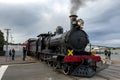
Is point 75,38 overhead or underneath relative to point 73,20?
underneath

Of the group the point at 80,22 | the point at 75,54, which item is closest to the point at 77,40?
the point at 75,54

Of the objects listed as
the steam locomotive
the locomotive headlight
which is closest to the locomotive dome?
the steam locomotive

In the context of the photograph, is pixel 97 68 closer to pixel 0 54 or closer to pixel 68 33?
pixel 68 33

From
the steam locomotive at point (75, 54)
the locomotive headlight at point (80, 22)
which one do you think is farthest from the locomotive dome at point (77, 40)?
the locomotive headlight at point (80, 22)

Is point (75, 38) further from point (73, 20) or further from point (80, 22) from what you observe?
point (73, 20)

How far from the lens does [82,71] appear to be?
47.4 ft

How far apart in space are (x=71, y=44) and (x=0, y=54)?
4042 cm

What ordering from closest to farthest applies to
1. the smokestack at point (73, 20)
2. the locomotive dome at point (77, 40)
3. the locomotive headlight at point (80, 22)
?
the locomotive headlight at point (80, 22), the locomotive dome at point (77, 40), the smokestack at point (73, 20)

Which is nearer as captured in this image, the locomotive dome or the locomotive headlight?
the locomotive headlight

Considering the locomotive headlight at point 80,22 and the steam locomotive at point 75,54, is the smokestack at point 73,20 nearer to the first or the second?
the steam locomotive at point 75,54

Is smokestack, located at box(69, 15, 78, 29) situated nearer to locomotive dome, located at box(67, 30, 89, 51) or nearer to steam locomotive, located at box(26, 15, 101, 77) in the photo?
steam locomotive, located at box(26, 15, 101, 77)

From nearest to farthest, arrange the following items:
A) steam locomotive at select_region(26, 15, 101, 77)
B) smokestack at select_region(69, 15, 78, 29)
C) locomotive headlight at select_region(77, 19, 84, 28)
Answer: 1. steam locomotive at select_region(26, 15, 101, 77)
2. locomotive headlight at select_region(77, 19, 84, 28)
3. smokestack at select_region(69, 15, 78, 29)

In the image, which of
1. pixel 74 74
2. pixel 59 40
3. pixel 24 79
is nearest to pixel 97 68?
pixel 74 74

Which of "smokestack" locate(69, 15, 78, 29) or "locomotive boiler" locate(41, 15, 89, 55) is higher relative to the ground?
"smokestack" locate(69, 15, 78, 29)
